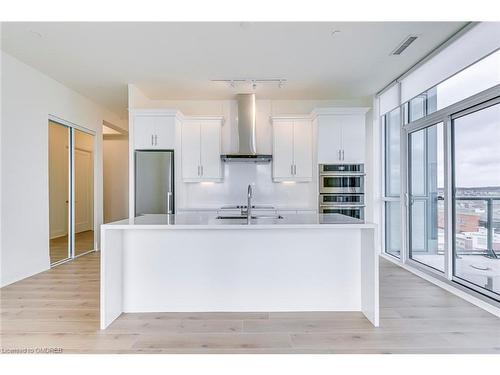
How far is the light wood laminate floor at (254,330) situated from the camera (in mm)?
2221

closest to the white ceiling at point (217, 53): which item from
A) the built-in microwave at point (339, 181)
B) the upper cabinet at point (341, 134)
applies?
the upper cabinet at point (341, 134)

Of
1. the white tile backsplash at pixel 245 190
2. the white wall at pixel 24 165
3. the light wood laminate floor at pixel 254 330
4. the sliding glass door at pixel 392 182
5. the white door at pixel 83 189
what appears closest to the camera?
the light wood laminate floor at pixel 254 330

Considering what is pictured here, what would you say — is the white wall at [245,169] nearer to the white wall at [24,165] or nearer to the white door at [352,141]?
the white door at [352,141]

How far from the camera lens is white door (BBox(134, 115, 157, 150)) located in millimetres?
4832

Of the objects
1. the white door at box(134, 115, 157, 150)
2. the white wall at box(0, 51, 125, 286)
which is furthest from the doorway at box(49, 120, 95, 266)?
the white door at box(134, 115, 157, 150)

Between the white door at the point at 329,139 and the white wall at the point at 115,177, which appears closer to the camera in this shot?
the white door at the point at 329,139

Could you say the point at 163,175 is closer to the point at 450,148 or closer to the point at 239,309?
the point at 239,309

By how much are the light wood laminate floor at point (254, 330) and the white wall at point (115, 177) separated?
5.04 metres

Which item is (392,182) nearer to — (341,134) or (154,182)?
(341,134)

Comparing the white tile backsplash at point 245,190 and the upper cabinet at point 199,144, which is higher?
the upper cabinet at point 199,144

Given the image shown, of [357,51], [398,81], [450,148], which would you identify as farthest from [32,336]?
[398,81]

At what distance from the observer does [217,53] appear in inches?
145

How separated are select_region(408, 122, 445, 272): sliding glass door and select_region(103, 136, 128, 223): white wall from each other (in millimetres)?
6702

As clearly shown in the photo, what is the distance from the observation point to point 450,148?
3.56 m
